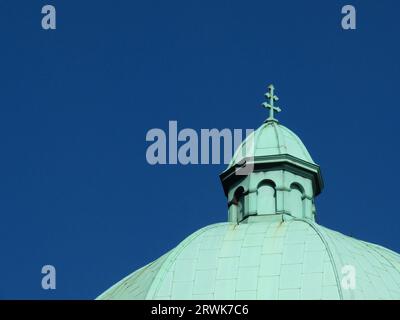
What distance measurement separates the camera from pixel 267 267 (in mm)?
69500

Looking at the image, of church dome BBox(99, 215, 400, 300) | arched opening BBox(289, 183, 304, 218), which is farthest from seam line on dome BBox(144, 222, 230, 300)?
arched opening BBox(289, 183, 304, 218)

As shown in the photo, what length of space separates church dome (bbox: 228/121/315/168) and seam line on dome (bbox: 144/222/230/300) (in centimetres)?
358

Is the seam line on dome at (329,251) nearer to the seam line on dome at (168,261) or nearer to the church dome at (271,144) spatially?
the seam line on dome at (168,261)

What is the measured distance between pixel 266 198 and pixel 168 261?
5646 millimetres

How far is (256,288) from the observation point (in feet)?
225

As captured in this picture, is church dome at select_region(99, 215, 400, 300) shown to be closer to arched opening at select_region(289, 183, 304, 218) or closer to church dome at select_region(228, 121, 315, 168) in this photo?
arched opening at select_region(289, 183, 304, 218)

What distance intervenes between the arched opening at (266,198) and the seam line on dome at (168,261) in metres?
1.88

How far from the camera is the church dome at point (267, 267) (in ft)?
225

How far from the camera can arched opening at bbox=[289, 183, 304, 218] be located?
75.1 meters

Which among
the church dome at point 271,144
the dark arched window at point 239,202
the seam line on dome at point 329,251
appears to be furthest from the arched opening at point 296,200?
the seam line on dome at point 329,251
